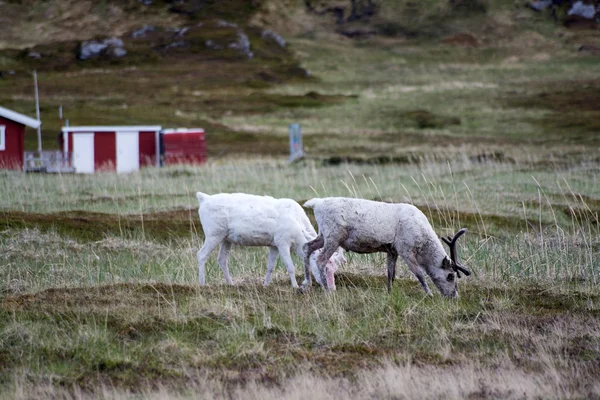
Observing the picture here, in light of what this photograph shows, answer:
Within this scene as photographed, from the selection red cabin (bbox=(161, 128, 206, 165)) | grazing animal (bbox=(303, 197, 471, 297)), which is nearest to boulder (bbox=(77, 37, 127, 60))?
red cabin (bbox=(161, 128, 206, 165))

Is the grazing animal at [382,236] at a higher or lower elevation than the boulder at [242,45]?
lower

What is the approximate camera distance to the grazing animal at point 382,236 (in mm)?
9758

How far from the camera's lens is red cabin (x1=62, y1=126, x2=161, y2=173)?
134 feet

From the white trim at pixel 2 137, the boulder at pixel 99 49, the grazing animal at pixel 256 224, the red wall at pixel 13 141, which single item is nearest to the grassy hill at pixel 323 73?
the boulder at pixel 99 49

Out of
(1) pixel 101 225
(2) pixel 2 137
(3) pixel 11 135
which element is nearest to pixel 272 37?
(3) pixel 11 135

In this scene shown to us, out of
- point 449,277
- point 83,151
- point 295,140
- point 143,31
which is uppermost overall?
point 143,31

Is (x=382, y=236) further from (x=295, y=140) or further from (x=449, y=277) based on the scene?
(x=295, y=140)

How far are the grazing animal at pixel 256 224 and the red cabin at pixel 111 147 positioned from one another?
29661 mm

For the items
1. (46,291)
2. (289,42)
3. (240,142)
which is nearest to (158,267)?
(46,291)

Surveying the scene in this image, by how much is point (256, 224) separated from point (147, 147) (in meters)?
32.8

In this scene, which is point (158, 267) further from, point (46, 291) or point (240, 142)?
point (240, 142)

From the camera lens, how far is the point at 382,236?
9789 millimetres

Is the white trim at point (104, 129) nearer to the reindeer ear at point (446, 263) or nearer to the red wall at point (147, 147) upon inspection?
the red wall at point (147, 147)

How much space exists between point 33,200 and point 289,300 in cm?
1323
